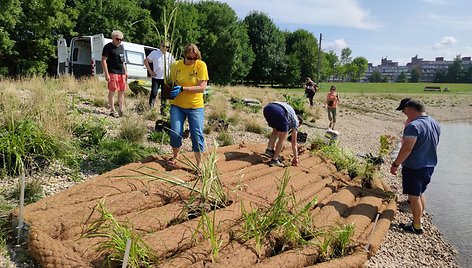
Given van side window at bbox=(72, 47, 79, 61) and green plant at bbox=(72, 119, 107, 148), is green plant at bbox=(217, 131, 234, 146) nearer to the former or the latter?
green plant at bbox=(72, 119, 107, 148)

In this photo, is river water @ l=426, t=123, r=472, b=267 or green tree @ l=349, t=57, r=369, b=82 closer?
river water @ l=426, t=123, r=472, b=267

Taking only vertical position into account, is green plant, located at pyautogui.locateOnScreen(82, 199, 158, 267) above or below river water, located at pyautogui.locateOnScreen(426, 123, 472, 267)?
above

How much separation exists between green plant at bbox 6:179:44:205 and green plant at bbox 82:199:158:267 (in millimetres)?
1013

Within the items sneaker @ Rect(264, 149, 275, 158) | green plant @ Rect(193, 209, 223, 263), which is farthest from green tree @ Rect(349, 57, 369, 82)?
green plant @ Rect(193, 209, 223, 263)

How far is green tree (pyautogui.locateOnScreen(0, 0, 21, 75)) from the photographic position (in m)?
21.1

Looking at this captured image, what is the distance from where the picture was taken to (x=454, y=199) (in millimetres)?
8992

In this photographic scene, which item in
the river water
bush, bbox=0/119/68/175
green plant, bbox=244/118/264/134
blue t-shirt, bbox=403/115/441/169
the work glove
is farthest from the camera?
green plant, bbox=244/118/264/134

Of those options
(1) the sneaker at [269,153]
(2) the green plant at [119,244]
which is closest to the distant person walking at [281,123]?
(1) the sneaker at [269,153]

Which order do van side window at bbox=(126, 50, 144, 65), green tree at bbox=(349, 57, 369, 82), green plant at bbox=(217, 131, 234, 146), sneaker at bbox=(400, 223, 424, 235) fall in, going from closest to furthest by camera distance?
sneaker at bbox=(400, 223, 424, 235) < green plant at bbox=(217, 131, 234, 146) < van side window at bbox=(126, 50, 144, 65) < green tree at bbox=(349, 57, 369, 82)

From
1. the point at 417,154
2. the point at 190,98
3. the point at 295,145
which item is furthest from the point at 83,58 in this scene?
the point at 417,154

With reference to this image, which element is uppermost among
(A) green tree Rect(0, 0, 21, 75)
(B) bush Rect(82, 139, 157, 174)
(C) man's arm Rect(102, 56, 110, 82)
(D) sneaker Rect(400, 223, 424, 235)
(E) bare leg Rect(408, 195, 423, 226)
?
(A) green tree Rect(0, 0, 21, 75)

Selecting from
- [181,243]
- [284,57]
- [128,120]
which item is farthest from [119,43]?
[284,57]

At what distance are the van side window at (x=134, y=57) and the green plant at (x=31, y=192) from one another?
540 inches

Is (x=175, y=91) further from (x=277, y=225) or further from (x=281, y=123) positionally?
(x=277, y=225)
